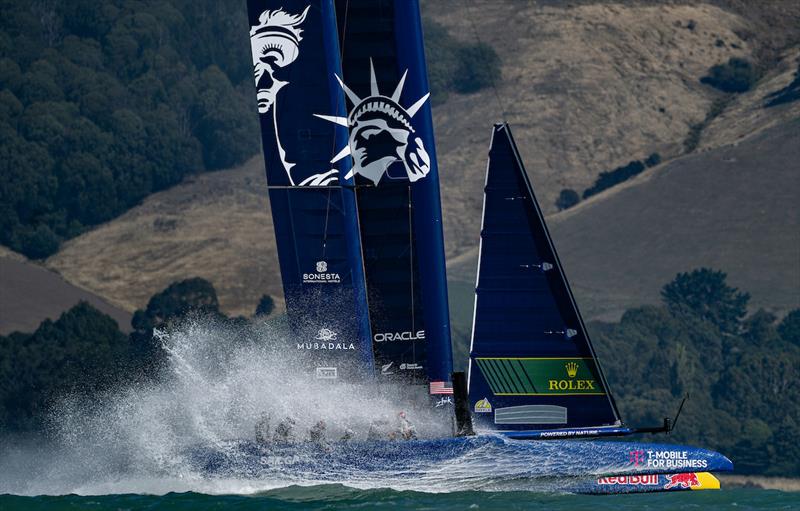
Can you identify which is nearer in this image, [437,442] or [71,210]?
[437,442]

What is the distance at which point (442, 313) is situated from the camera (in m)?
38.1

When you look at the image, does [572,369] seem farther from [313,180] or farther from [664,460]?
[313,180]

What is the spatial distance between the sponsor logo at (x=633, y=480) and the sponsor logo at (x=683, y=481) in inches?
12.6

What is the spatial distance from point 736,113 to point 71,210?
7014 centimetres

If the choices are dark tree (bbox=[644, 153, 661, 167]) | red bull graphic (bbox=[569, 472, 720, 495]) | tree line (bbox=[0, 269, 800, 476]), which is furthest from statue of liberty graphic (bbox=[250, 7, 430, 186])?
dark tree (bbox=[644, 153, 661, 167])

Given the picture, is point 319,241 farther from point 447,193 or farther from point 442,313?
point 447,193

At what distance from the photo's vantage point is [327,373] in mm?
38719

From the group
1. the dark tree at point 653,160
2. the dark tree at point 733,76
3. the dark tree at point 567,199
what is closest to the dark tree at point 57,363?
the dark tree at point 567,199

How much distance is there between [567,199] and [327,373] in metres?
130

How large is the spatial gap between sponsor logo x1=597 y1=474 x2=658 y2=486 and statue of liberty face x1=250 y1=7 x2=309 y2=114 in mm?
11107

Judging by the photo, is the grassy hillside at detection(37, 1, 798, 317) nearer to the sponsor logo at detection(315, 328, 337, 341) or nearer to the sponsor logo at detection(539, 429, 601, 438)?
the sponsor logo at detection(315, 328, 337, 341)

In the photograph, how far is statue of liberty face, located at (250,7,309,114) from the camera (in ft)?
126

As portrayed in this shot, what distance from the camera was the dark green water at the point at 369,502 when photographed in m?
36.8

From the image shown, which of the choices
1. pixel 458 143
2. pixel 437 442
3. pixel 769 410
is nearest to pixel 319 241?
pixel 437 442
